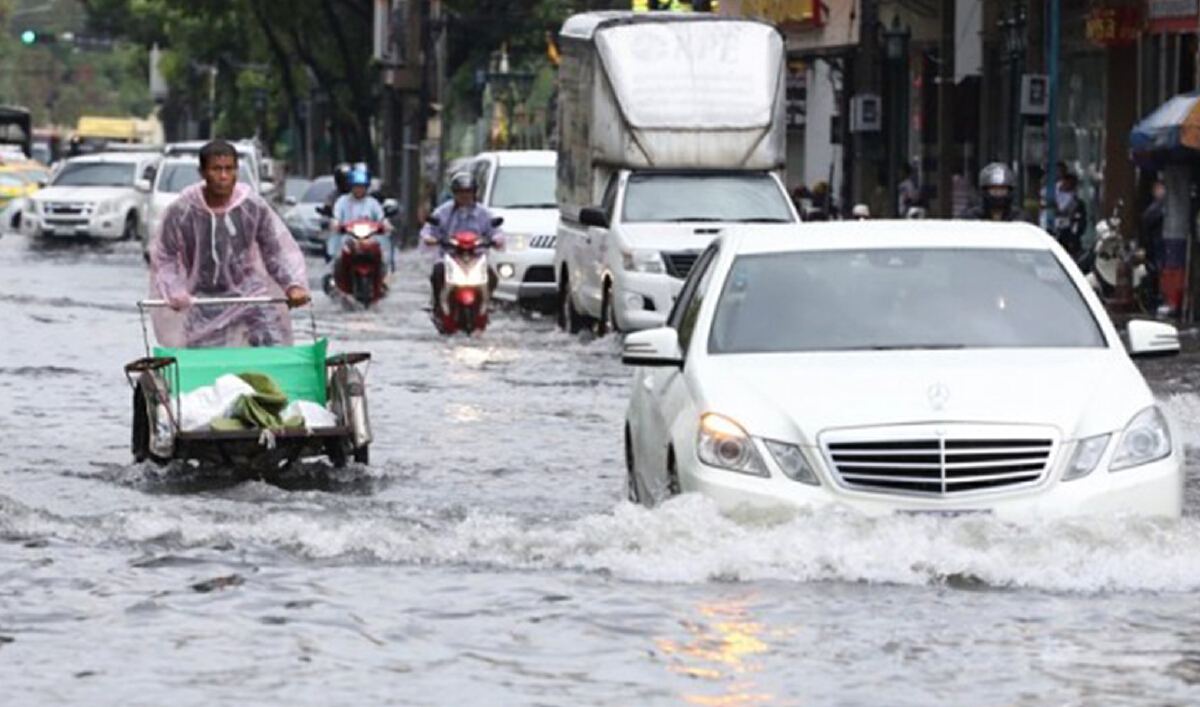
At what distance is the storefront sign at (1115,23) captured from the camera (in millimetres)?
41125

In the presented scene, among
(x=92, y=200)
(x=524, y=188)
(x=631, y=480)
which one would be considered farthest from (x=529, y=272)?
(x=92, y=200)

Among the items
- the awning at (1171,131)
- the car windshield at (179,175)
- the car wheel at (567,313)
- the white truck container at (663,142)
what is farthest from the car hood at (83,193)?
the awning at (1171,131)

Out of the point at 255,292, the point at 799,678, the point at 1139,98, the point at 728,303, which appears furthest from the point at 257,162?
the point at 799,678

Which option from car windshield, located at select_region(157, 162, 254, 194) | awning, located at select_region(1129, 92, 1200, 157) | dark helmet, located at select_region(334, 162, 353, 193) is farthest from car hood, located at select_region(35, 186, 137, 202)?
awning, located at select_region(1129, 92, 1200, 157)

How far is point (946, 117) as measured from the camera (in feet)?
170

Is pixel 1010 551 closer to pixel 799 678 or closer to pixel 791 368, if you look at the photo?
pixel 791 368

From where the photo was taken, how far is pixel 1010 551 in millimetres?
11820

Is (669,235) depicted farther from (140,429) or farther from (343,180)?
(140,429)

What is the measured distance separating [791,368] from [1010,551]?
1.28 metres

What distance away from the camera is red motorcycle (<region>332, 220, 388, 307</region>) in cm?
3428

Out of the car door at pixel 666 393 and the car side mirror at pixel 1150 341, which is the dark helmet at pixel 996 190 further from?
the car side mirror at pixel 1150 341

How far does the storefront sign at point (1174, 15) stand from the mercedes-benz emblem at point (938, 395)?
25573 mm

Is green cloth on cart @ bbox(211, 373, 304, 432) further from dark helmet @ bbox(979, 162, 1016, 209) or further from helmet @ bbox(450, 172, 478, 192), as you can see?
helmet @ bbox(450, 172, 478, 192)

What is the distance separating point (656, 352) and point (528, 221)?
22824 mm
